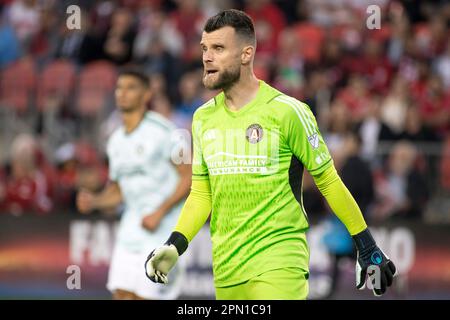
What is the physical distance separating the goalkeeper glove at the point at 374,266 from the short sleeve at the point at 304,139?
0.52 meters

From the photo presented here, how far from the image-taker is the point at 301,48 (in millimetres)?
17859

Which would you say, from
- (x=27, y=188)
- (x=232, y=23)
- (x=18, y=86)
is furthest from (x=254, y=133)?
(x=18, y=86)

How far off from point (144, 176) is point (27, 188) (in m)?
5.38

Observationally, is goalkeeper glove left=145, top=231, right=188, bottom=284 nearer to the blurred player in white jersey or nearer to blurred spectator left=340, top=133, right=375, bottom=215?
the blurred player in white jersey

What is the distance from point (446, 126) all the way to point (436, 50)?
6.94 feet

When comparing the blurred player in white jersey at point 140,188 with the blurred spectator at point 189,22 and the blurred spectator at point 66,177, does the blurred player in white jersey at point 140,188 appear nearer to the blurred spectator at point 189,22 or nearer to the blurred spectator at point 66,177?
the blurred spectator at point 66,177

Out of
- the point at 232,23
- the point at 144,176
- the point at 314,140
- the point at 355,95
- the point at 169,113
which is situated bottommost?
the point at 144,176

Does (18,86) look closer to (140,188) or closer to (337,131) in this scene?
(337,131)

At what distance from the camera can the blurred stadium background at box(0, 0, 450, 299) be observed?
15109mm

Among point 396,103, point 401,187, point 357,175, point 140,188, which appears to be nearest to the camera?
point 140,188

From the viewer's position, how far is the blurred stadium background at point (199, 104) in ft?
49.6

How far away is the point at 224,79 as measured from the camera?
23.1ft
